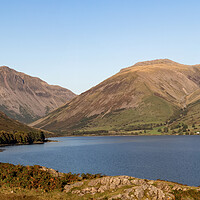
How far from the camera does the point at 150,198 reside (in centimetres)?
3475

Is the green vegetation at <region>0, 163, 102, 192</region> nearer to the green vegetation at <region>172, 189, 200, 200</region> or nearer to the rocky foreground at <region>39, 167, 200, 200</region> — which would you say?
the rocky foreground at <region>39, 167, 200, 200</region>

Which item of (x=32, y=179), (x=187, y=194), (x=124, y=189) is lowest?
(x=187, y=194)

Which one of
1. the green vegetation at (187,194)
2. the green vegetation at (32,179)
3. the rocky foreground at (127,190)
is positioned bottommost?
the green vegetation at (187,194)

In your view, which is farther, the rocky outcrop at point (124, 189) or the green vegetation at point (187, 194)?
the rocky outcrop at point (124, 189)

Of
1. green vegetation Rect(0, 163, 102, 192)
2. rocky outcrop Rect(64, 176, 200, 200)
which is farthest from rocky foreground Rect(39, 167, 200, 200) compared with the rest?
green vegetation Rect(0, 163, 102, 192)

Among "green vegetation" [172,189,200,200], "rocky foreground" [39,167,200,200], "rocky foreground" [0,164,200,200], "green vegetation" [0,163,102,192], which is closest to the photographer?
"green vegetation" [172,189,200,200]

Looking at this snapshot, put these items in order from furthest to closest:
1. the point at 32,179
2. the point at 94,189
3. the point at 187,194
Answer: the point at 32,179 < the point at 94,189 < the point at 187,194

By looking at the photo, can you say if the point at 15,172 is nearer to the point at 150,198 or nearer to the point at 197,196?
the point at 150,198

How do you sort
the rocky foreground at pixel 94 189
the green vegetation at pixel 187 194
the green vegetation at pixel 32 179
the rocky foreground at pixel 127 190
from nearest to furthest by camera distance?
the green vegetation at pixel 187 194 → the rocky foreground at pixel 127 190 → the rocky foreground at pixel 94 189 → the green vegetation at pixel 32 179

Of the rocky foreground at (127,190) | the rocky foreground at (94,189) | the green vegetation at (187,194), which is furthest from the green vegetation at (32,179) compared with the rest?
the green vegetation at (187,194)

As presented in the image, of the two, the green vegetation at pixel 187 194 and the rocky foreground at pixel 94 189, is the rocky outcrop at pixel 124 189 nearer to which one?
the rocky foreground at pixel 94 189

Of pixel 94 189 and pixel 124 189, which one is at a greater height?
pixel 124 189

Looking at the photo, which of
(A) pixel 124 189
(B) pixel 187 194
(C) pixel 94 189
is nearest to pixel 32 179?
(C) pixel 94 189

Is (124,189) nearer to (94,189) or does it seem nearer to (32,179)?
(94,189)
